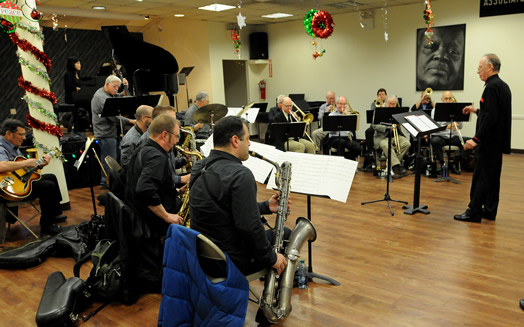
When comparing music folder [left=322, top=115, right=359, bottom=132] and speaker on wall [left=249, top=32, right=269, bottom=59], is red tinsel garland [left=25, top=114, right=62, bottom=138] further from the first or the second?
speaker on wall [left=249, top=32, right=269, bottom=59]

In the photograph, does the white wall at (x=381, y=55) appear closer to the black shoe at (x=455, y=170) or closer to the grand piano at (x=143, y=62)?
the black shoe at (x=455, y=170)

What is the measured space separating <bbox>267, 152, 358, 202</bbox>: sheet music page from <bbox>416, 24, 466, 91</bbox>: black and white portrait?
22.4ft

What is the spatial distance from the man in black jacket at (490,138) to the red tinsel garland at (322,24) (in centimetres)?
290

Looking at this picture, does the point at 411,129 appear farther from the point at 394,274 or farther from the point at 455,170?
the point at 455,170

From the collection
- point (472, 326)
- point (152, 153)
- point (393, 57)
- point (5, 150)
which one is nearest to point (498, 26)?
point (393, 57)

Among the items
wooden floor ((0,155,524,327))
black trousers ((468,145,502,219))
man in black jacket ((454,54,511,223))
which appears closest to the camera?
wooden floor ((0,155,524,327))

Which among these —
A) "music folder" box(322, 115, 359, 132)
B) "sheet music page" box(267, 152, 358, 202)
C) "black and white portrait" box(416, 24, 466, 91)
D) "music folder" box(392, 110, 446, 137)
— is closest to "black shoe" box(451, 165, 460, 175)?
"music folder" box(322, 115, 359, 132)

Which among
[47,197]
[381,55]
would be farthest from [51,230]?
[381,55]

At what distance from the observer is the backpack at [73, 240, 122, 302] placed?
310cm

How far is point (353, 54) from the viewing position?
10.2 meters

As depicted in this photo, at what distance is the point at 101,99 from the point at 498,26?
7480mm

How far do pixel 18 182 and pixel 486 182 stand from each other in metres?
5.04

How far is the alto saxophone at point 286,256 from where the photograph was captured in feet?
8.23

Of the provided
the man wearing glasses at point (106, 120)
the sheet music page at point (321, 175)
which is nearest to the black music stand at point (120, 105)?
the man wearing glasses at point (106, 120)
